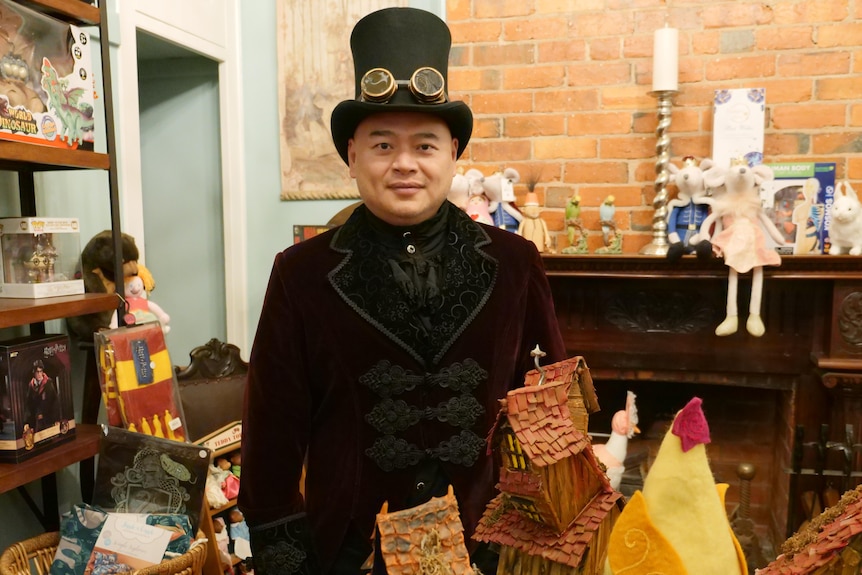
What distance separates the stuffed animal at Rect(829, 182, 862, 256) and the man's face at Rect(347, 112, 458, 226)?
1628mm

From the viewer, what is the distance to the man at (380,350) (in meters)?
1.07

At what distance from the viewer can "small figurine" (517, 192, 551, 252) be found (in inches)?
96.3

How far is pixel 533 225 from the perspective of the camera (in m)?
2.46

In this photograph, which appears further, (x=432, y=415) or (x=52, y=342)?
(x=52, y=342)

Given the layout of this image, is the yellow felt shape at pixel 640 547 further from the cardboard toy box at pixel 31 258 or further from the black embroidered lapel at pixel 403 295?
the cardboard toy box at pixel 31 258

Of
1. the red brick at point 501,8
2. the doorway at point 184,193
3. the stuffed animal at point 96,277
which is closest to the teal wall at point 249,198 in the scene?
the doorway at point 184,193

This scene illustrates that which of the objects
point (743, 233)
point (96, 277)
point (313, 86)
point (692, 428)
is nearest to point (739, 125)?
point (743, 233)

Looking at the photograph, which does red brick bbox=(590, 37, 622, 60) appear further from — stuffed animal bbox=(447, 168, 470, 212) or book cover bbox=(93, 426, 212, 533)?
book cover bbox=(93, 426, 212, 533)

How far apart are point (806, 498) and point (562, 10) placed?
1.95 metres

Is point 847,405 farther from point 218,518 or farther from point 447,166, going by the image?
point 218,518

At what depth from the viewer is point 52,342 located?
1.60 m

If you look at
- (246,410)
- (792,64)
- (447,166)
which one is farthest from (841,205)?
(246,410)

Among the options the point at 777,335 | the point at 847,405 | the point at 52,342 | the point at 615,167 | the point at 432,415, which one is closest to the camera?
the point at 432,415

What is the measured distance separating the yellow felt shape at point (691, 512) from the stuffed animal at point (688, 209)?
5.48 feet
